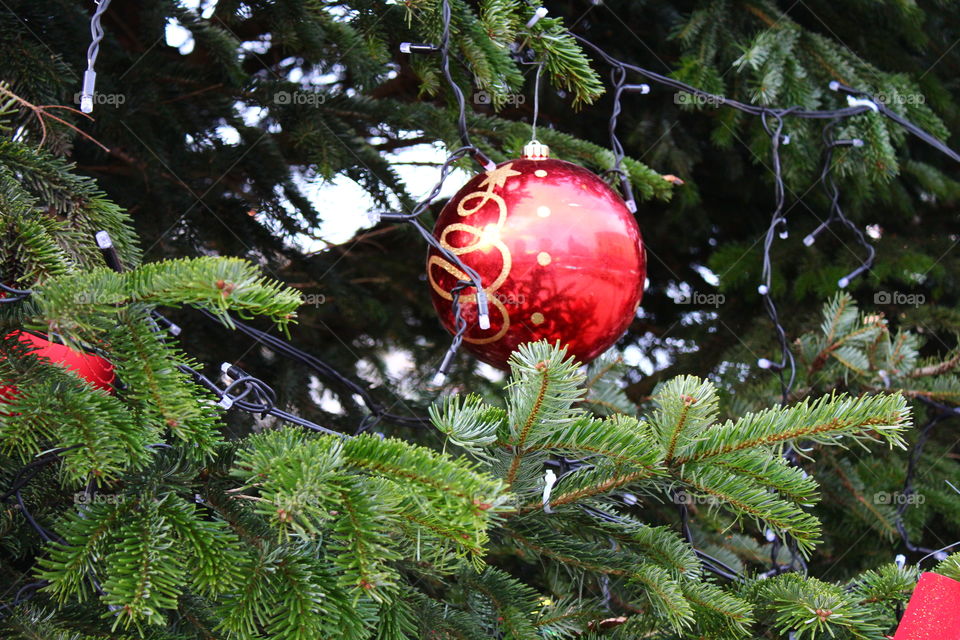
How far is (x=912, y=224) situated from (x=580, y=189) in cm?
194

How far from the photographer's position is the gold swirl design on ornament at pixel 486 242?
1.16 meters

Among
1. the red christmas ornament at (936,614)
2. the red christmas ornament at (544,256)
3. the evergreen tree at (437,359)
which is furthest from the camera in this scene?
the red christmas ornament at (544,256)

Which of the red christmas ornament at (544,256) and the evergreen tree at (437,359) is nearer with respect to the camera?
the evergreen tree at (437,359)

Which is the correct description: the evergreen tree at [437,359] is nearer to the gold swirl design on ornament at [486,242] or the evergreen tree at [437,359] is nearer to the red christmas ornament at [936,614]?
the red christmas ornament at [936,614]

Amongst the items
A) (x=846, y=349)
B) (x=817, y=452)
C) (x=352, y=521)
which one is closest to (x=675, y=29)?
(x=846, y=349)

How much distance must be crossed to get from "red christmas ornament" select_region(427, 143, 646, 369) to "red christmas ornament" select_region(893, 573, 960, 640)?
52cm

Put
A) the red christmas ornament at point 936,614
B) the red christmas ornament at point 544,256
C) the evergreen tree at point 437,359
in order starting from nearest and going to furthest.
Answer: the evergreen tree at point 437,359
the red christmas ornament at point 936,614
the red christmas ornament at point 544,256

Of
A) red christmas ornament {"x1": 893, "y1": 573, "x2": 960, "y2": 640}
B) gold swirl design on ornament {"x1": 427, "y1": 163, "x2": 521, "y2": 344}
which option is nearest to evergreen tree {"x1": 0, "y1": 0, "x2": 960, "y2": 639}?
red christmas ornament {"x1": 893, "y1": 573, "x2": 960, "y2": 640}

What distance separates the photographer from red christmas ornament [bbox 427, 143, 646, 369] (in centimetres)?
116

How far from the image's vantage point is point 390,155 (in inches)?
98.9

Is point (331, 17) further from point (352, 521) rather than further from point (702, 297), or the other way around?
point (702, 297)

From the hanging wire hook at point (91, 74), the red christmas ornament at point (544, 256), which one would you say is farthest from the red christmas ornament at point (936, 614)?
the hanging wire hook at point (91, 74)

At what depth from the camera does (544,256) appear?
3.77 ft

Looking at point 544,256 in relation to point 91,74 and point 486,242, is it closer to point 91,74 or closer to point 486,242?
point 486,242
